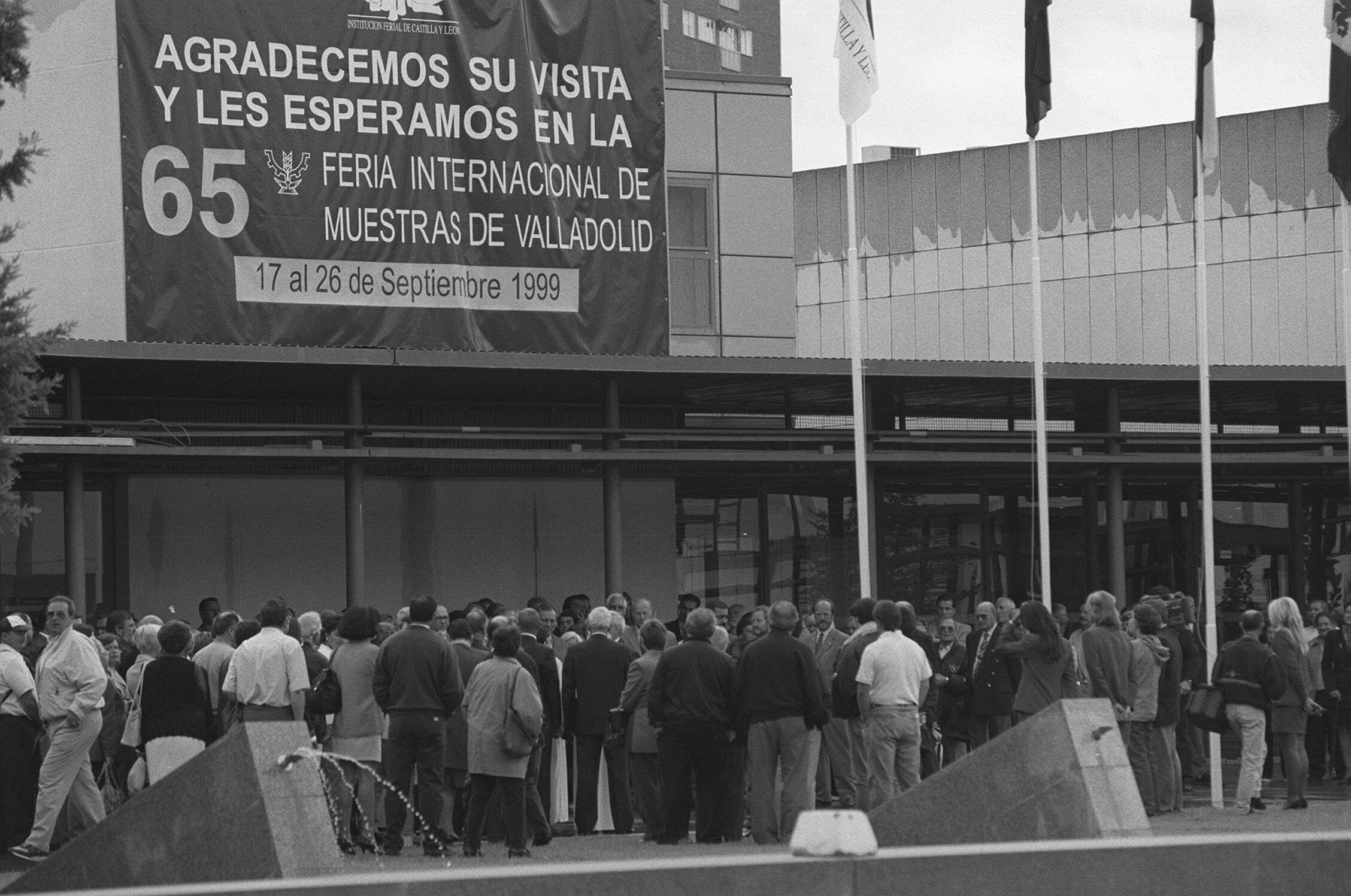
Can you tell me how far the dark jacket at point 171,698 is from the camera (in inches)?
555

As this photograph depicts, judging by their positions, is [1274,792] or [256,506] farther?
[256,506]

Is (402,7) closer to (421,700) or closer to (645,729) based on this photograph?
(645,729)

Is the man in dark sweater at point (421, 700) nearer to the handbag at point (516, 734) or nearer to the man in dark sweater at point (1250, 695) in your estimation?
the handbag at point (516, 734)

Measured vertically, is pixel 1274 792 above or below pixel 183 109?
below

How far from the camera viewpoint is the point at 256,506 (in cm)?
2358

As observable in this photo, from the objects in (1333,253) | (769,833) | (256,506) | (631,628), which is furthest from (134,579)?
(1333,253)

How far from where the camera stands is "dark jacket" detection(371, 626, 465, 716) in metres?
14.2

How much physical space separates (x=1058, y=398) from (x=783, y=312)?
389 centimetres

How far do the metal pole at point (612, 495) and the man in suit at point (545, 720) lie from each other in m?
5.78

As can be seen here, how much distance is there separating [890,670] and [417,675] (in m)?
3.66

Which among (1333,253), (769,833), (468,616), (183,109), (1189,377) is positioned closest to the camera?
(769,833)

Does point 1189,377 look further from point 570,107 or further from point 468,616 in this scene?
point 468,616

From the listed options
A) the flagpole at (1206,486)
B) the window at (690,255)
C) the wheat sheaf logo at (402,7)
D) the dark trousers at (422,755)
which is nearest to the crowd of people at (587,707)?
the dark trousers at (422,755)

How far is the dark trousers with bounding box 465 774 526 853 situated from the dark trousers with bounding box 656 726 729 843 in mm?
1204
